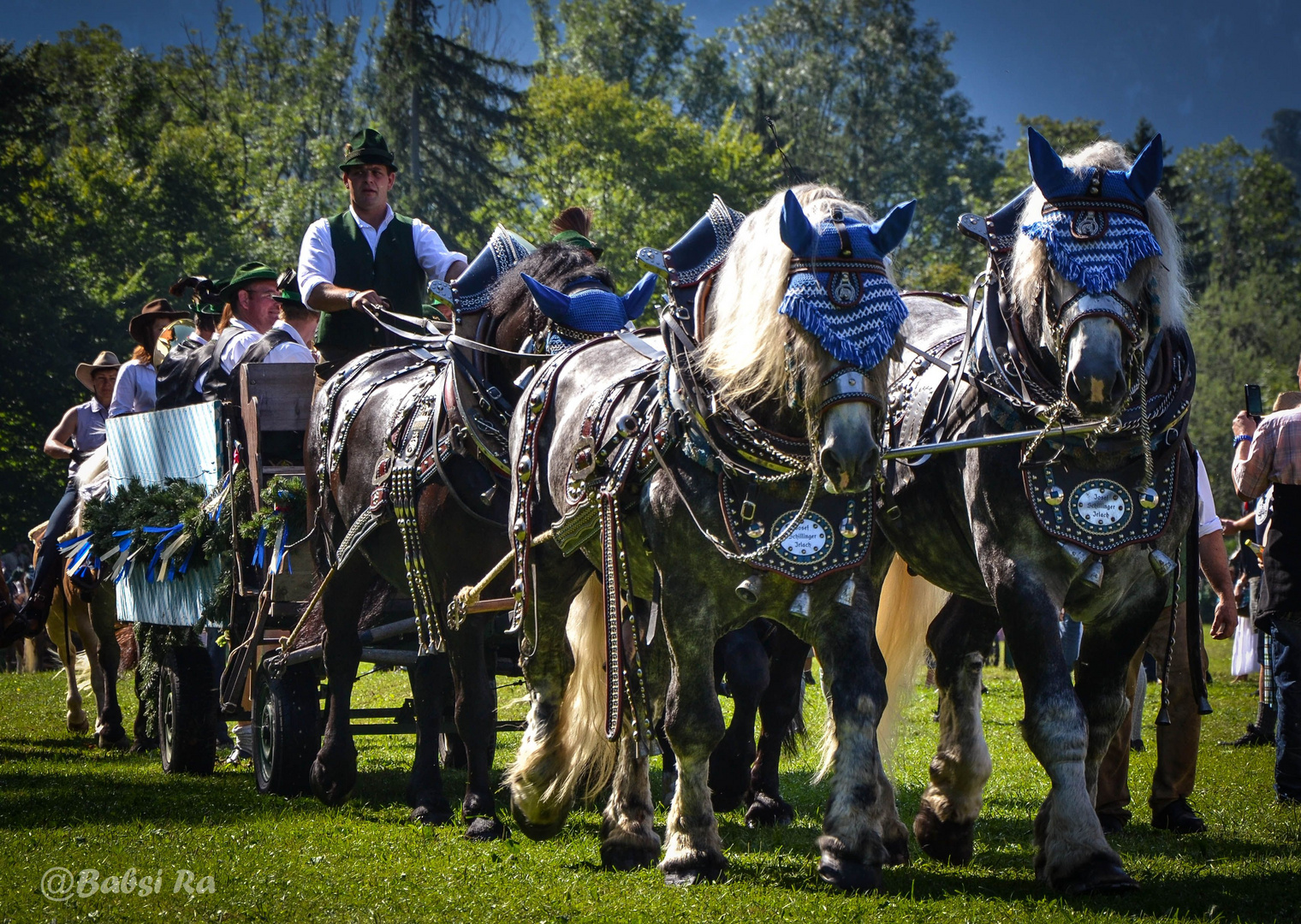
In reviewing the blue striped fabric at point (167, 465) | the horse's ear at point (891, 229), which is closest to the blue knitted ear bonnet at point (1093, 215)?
the horse's ear at point (891, 229)

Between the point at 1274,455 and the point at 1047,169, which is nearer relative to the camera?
the point at 1047,169

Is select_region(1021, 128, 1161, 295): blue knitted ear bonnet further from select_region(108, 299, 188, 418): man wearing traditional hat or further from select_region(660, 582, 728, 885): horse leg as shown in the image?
select_region(108, 299, 188, 418): man wearing traditional hat

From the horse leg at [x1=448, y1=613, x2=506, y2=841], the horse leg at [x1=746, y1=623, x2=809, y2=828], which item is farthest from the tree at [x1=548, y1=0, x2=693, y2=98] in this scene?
the horse leg at [x1=448, y1=613, x2=506, y2=841]

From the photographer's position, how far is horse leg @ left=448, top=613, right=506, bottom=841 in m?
5.99

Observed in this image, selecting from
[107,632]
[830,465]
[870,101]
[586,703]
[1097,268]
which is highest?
[870,101]

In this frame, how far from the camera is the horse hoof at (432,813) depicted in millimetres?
6250

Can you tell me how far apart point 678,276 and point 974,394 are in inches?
46.1

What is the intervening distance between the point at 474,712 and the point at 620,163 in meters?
35.6

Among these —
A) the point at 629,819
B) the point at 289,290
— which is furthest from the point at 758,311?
the point at 289,290

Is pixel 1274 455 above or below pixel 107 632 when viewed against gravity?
above

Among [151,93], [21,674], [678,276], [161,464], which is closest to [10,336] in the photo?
[21,674]

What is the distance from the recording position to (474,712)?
6.00 meters

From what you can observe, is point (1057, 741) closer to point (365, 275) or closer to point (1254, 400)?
point (1254, 400)

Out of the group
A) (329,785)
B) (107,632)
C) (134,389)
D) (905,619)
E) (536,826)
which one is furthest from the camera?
(107,632)
